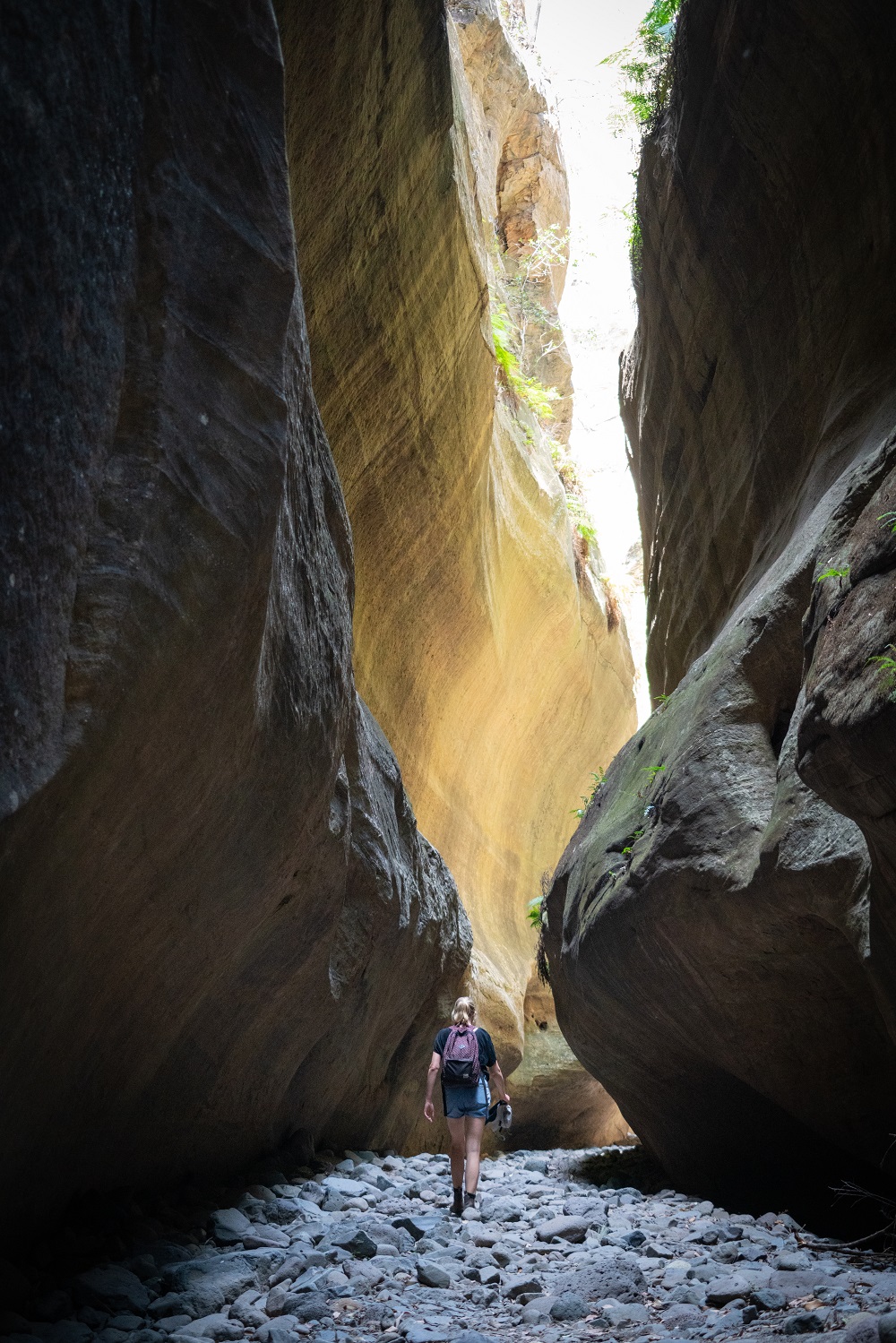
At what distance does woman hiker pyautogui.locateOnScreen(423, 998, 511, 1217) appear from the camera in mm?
5945

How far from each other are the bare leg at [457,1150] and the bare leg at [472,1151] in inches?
1.1

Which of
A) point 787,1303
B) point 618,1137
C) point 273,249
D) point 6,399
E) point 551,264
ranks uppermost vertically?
point 551,264

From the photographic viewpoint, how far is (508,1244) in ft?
16.2

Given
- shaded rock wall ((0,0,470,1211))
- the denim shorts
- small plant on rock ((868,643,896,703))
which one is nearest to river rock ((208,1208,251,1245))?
shaded rock wall ((0,0,470,1211))

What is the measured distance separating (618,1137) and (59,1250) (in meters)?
15.1

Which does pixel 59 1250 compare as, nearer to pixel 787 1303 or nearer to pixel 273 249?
pixel 787 1303

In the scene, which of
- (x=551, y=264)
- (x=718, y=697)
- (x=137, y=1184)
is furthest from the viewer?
(x=551, y=264)

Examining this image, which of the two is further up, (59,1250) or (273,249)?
(273,249)

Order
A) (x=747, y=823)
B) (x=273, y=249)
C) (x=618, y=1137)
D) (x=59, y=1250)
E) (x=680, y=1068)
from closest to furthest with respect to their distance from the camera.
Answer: (x=273, y=249) → (x=59, y=1250) → (x=747, y=823) → (x=680, y=1068) → (x=618, y=1137)

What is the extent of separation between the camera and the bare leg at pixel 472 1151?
591 centimetres

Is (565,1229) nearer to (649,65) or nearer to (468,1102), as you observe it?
(468,1102)

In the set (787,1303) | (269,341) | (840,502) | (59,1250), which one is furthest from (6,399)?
(840,502)

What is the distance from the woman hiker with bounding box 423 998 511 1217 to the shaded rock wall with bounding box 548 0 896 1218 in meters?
1.25

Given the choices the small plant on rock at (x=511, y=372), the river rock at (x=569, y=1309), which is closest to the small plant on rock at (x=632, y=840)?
the river rock at (x=569, y=1309)
